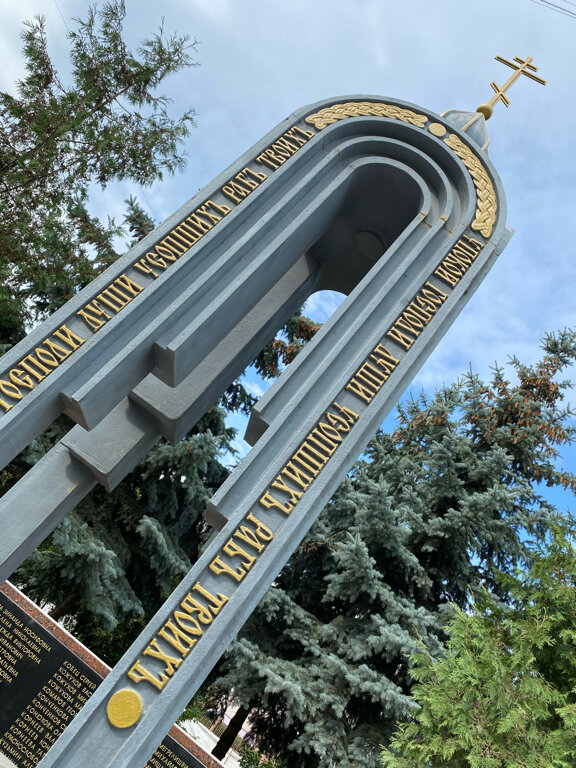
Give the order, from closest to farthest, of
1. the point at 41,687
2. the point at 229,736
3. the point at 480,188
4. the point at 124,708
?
the point at 124,708 → the point at 480,188 → the point at 41,687 → the point at 229,736

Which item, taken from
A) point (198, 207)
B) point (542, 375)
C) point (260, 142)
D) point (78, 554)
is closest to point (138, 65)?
point (260, 142)

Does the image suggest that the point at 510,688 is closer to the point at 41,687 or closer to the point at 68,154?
the point at 41,687

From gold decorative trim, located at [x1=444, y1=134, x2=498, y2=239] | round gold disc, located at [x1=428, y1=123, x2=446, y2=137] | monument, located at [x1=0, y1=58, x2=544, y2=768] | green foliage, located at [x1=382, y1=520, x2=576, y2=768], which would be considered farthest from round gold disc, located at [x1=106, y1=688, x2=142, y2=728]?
round gold disc, located at [x1=428, y1=123, x2=446, y2=137]

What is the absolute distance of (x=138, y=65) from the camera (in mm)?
10992

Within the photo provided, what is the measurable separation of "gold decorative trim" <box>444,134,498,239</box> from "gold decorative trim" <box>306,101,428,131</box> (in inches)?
19.0

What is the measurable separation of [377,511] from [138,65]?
8.28m

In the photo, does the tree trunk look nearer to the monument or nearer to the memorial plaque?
the memorial plaque

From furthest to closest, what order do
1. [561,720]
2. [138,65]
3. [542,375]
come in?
[542,375] → [138,65] → [561,720]

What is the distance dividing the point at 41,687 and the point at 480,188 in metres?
7.69

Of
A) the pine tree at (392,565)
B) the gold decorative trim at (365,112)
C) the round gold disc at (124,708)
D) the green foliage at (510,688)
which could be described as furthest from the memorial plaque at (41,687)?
the gold decorative trim at (365,112)

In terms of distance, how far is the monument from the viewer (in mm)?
4566

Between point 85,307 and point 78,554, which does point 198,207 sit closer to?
point 85,307

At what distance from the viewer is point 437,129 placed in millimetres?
7621

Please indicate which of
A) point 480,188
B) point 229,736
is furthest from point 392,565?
point 480,188
